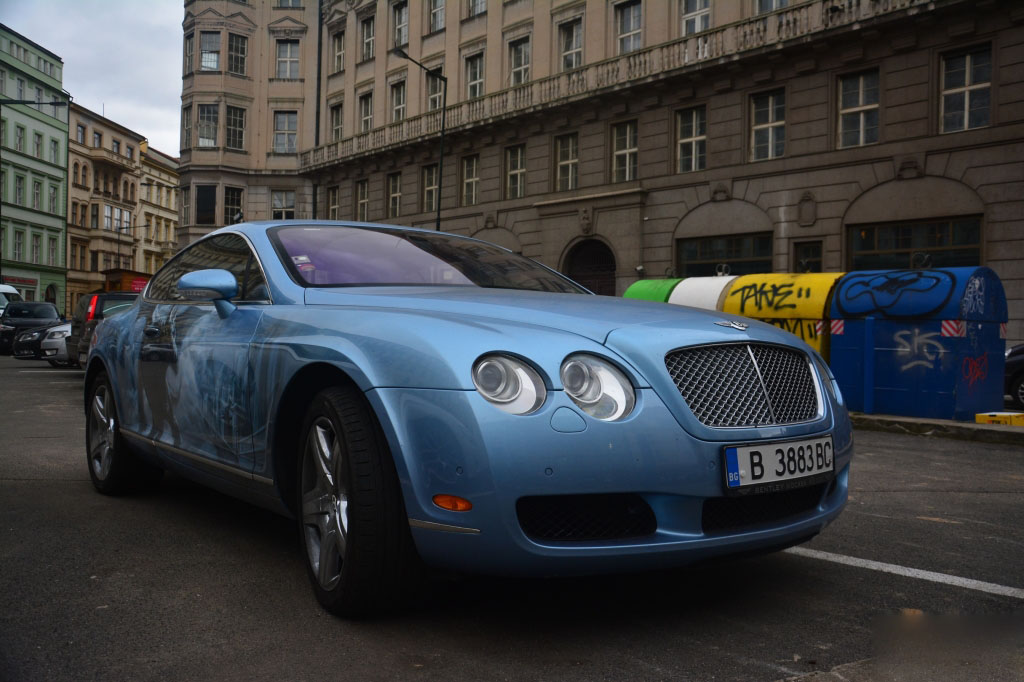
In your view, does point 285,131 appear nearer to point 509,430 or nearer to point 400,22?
point 400,22

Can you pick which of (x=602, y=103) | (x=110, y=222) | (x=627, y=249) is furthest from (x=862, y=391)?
(x=110, y=222)

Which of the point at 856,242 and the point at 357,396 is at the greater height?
the point at 856,242

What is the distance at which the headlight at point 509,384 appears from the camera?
8.41 feet

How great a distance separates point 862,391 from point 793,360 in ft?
29.0

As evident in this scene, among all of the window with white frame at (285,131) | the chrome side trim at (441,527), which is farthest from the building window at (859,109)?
the window with white frame at (285,131)

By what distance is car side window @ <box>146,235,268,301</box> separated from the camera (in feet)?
12.9

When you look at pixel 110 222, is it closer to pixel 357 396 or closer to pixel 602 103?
pixel 602 103

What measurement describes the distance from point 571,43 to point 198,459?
25.0 meters

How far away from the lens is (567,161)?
26250mm

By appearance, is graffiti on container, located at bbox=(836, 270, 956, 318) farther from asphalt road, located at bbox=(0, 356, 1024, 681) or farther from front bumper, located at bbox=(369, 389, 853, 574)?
front bumper, located at bbox=(369, 389, 853, 574)

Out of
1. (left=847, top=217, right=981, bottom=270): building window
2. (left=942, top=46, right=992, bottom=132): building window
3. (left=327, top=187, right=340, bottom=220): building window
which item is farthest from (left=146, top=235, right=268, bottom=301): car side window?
(left=327, top=187, right=340, bottom=220): building window

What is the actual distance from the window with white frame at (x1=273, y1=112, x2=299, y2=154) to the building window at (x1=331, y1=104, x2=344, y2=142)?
10.6 feet

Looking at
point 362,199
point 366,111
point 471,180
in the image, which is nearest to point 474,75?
point 471,180

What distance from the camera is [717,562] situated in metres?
2.78
